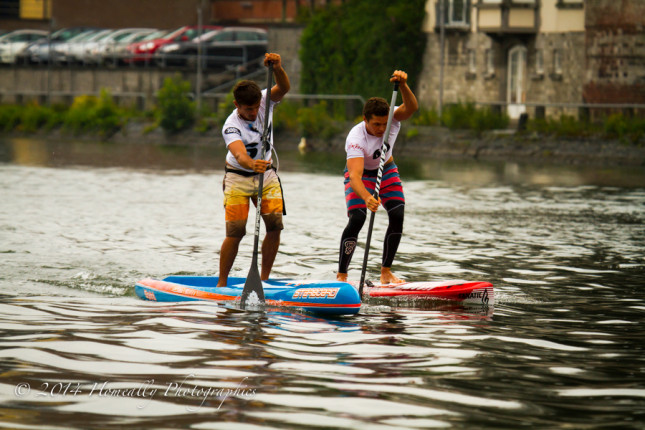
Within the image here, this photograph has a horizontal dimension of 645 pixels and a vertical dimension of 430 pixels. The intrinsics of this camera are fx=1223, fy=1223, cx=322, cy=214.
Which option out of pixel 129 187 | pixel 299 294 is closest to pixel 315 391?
pixel 299 294

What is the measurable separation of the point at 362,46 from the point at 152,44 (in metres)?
10.6

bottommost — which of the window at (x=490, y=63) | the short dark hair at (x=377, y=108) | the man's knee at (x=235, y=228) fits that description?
the man's knee at (x=235, y=228)

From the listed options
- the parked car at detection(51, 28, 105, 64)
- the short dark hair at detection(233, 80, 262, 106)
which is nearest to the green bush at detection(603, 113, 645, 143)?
the short dark hair at detection(233, 80, 262, 106)

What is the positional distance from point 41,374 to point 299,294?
3399 mm

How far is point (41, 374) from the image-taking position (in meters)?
7.63

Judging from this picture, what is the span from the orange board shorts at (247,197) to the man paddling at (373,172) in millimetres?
715

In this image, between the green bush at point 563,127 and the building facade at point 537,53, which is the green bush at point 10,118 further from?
the green bush at point 563,127

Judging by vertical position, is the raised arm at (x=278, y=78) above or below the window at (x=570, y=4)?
below

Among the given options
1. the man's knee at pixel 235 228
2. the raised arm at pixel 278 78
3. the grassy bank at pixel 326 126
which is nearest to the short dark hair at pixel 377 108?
the raised arm at pixel 278 78

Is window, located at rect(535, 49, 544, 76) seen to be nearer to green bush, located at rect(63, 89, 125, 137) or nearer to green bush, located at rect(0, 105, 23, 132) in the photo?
green bush, located at rect(63, 89, 125, 137)

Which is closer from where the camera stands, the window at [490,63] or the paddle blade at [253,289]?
the paddle blade at [253,289]

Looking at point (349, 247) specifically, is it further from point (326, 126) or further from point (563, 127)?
point (326, 126)

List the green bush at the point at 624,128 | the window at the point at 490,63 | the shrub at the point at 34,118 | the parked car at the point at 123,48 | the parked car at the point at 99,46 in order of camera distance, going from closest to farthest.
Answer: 1. the green bush at the point at 624,128
2. the window at the point at 490,63
3. the shrub at the point at 34,118
4. the parked car at the point at 123,48
5. the parked car at the point at 99,46

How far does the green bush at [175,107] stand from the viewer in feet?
162
